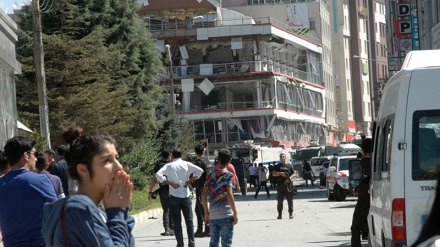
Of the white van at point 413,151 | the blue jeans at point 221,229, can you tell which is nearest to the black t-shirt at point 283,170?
the blue jeans at point 221,229

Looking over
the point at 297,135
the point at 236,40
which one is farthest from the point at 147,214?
the point at 297,135

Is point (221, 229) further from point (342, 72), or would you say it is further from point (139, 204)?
point (342, 72)

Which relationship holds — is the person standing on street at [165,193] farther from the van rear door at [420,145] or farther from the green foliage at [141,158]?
the green foliage at [141,158]

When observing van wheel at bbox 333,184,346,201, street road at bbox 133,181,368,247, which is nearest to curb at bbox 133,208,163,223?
street road at bbox 133,181,368,247

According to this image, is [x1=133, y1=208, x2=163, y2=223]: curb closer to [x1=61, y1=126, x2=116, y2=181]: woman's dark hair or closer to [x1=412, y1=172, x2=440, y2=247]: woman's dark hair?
[x1=61, y1=126, x2=116, y2=181]: woman's dark hair

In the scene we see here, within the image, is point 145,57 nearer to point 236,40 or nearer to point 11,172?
point 11,172

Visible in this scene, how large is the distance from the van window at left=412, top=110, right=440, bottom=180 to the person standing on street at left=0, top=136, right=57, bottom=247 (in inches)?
130

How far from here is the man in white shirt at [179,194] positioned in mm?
18078

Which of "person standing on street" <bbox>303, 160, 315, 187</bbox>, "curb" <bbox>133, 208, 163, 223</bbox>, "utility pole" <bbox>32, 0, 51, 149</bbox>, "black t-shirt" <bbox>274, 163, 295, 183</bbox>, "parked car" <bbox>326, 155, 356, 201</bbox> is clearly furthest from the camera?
"person standing on street" <bbox>303, 160, 315, 187</bbox>

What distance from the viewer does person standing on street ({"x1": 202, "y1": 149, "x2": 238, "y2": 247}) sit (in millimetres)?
14430

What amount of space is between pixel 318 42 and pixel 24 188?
110628 mm

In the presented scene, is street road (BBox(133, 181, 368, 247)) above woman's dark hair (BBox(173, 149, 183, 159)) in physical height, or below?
below

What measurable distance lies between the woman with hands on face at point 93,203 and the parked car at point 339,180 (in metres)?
35.6

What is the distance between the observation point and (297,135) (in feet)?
350
